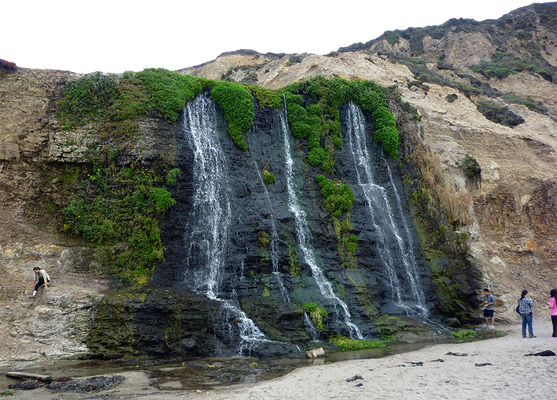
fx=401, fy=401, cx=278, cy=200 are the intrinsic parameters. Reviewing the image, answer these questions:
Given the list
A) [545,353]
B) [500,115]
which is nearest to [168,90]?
[545,353]

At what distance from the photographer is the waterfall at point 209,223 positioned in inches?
554

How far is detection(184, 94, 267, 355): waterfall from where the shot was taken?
1407cm

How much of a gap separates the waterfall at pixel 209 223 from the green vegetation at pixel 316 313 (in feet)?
7.68

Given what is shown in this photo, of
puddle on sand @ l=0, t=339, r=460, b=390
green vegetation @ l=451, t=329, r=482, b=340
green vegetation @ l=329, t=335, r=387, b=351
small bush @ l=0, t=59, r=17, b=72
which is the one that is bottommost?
green vegetation @ l=451, t=329, r=482, b=340

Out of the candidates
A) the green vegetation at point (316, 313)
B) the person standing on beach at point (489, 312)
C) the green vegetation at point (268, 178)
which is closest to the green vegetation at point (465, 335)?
the person standing on beach at point (489, 312)

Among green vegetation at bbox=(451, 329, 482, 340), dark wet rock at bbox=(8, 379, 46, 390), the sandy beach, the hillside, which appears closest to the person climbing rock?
dark wet rock at bbox=(8, 379, 46, 390)

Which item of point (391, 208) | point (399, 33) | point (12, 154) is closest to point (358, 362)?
point (391, 208)

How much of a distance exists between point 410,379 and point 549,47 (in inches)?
2429

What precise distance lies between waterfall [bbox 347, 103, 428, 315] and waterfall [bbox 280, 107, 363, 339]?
3239 millimetres

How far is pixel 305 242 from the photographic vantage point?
736 inches

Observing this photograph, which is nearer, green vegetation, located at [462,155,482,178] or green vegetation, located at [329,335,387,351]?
green vegetation, located at [329,335,387,351]

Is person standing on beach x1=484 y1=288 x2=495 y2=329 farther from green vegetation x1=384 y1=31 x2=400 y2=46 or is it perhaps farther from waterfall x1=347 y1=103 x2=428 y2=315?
green vegetation x1=384 y1=31 x2=400 y2=46

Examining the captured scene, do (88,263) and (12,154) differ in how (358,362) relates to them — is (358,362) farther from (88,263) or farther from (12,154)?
(12,154)

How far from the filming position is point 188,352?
13133mm
